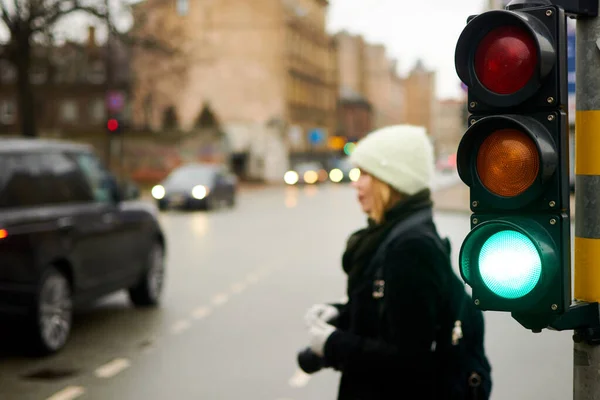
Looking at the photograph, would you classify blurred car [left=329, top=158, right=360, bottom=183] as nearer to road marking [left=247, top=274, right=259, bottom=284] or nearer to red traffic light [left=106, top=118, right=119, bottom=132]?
red traffic light [left=106, top=118, right=119, bottom=132]

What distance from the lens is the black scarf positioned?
340 cm

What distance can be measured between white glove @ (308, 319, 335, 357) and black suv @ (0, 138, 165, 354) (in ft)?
15.8

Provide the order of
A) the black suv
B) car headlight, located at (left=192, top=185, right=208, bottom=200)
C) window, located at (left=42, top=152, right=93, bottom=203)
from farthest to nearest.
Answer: car headlight, located at (left=192, top=185, right=208, bottom=200) < window, located at (left=42, top=152, right=93, bottom=203) < the black suv

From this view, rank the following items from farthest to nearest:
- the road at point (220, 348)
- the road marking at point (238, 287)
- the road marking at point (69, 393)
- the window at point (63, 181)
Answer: the road marking at point (238, 287)
the window at point (63, 181)
the road at point (220, 348)
the road marking at point (69, 393)

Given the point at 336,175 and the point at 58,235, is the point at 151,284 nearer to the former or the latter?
the point at 58,235

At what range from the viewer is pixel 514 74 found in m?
2.29

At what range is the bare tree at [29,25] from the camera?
91.0ft

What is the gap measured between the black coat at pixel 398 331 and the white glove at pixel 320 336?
0.02m

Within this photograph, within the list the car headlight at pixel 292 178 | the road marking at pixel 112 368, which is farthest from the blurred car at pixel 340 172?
the road marking at pixel 112 368

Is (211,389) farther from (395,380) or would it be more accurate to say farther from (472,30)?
(472,30)

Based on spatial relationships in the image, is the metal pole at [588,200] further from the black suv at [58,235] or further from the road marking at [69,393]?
the black suv at [58,235]

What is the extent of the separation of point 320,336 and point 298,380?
3958 mm

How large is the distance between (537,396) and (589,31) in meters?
4.81

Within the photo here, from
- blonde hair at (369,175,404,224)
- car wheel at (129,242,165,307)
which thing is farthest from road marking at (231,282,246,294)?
blonde hair at (369,175,404,224)
